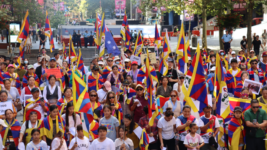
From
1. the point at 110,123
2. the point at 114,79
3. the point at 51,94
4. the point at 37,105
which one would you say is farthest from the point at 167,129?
the point at 114,79

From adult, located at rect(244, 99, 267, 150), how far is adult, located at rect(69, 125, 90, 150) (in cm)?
294

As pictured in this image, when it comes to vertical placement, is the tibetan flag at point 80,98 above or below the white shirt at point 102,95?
above

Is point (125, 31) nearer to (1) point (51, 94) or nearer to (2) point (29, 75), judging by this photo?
(2) point (29, 75)

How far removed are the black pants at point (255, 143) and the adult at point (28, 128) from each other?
3874 millimetres

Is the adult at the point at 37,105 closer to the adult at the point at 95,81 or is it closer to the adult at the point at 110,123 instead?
the adult at the point at 110,123

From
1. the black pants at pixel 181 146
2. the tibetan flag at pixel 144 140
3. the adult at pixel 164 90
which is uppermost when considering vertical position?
the adult at pixel 164 90

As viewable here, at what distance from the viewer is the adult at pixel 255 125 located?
671 centimetres

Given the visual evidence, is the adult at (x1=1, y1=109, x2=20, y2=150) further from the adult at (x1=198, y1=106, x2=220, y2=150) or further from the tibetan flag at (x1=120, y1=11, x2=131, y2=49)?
the tibetan flag at (x1=120, y1=11, x2=131, y2=49)

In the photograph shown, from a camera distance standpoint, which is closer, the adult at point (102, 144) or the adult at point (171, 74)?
the adult at point (102, 144)

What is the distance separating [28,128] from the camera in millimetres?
6727

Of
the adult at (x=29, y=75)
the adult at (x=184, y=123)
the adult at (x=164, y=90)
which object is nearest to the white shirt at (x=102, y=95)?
the adult at (x=164, y=90)

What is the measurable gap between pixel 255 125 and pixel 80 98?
3230mm

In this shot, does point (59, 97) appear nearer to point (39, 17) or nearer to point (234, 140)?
point (234, 140)

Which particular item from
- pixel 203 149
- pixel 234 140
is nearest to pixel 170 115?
pixel 203 149
